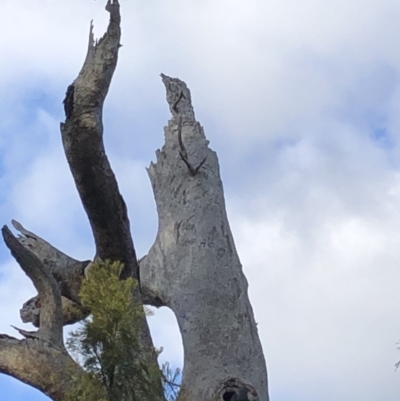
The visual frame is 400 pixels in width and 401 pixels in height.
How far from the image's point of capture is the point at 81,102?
5.19 m

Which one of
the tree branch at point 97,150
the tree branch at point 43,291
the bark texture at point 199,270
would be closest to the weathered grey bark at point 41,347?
the tree branch at point 43,291

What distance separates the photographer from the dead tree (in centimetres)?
527

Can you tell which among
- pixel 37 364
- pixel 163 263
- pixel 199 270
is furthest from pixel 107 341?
pixel 163 263

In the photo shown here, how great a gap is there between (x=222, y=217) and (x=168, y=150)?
724mm

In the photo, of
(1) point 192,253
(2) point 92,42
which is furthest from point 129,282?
(1) point 192,253

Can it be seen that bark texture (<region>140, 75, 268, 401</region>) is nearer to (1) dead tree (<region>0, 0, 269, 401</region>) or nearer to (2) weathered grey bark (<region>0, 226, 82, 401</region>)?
(1) dead tree (<region>0, 0, 269, 401</region>)

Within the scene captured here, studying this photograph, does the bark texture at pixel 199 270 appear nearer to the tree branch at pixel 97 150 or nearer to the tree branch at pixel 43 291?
the tree branch at pixel 97 150

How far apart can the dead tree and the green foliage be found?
7.7 inches

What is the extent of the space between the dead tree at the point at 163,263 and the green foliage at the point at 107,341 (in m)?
0.20

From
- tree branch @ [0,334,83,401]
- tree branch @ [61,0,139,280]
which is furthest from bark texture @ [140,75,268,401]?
tree branch @ [0,334,83,401]

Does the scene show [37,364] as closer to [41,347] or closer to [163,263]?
[41,347]

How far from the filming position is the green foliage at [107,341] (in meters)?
3.92

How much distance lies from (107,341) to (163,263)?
8.42 feet

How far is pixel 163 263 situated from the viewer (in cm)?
650
